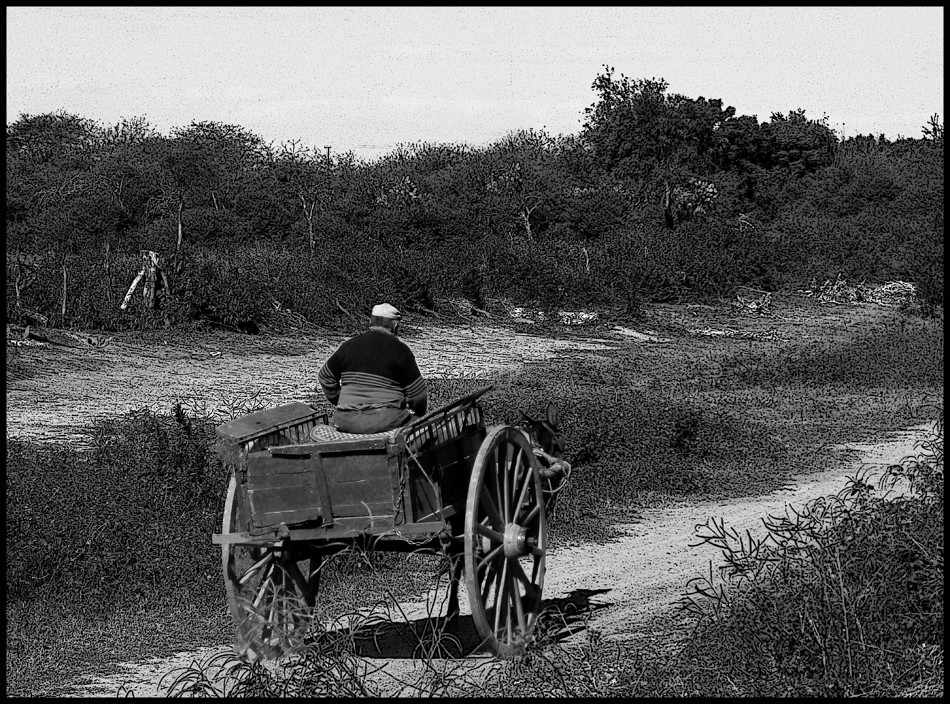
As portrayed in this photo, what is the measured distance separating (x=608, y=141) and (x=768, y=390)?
28453 mm

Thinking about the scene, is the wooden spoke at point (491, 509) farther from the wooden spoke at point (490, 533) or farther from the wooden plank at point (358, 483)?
the wooden plank at point (358, 483)

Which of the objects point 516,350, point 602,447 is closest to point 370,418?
point 602,447

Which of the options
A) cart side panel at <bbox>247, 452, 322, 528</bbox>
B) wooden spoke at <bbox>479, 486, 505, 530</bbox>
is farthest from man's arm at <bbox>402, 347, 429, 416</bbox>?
cart side panel at <bbox>247, 452, 322, 528</bbox>

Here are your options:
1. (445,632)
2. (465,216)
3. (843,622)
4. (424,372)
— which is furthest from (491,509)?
(465,216)

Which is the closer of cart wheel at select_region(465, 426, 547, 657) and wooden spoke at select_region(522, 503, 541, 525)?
cart wheel at select_region(465, 426, 547, 657)

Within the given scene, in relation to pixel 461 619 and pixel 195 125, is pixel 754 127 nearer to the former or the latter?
pixel 195 125

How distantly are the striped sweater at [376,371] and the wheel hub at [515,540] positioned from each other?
0.84 m

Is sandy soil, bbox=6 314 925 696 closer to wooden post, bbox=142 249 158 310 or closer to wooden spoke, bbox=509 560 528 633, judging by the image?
wooden spoke, bbox=509 560 528 633

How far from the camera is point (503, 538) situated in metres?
5.97

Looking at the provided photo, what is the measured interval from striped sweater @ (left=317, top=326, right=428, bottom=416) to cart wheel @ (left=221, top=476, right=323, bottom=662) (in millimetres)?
773

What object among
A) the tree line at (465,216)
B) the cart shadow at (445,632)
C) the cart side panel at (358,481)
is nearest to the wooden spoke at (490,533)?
the cart side panel at (358,481)

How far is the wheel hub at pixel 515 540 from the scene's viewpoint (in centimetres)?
596

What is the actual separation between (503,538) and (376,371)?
107 centimetres

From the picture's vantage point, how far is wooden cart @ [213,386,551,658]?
221 inches
